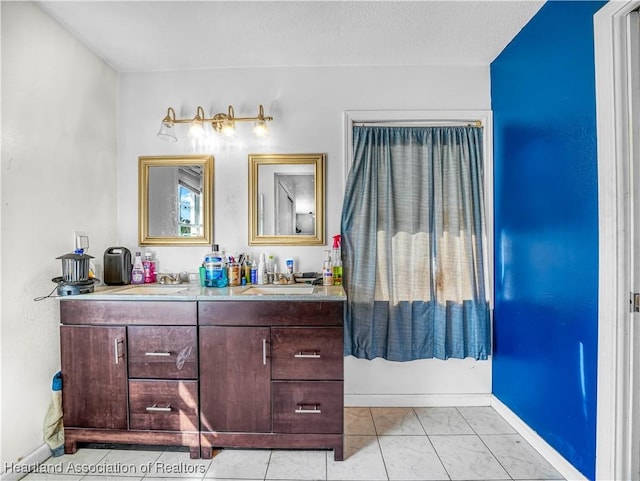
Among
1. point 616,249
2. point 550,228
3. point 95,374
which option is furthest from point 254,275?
point 616,249

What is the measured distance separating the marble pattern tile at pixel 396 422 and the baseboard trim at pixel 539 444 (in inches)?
22.4

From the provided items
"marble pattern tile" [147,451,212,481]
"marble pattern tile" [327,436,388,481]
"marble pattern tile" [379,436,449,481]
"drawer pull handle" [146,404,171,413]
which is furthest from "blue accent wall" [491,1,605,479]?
"drawer pull handle" [146,404,171,413]

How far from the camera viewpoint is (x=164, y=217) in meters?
2.29

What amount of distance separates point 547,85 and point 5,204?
2.77 m

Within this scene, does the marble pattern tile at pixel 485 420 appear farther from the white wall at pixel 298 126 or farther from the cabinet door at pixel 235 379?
the cabinet door at pixel 235 379

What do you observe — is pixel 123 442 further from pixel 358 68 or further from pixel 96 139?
pixel 358 68

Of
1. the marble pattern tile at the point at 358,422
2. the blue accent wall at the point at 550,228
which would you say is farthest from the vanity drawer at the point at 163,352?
the blue accent wall at the point at 550,228

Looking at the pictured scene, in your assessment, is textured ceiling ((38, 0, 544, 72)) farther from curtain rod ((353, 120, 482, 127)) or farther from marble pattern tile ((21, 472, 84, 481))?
marble pattern tile ((21, 472, 84, 481))

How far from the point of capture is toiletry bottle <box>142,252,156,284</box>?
7.32ft

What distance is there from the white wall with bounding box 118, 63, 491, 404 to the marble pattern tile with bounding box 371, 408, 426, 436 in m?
0.08

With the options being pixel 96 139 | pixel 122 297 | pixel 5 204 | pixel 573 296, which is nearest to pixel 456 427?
pixel 573 296

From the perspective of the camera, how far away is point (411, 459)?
1.70 metres

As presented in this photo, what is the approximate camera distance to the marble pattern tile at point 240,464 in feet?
5.19

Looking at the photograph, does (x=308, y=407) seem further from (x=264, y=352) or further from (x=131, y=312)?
(x=131, y=312)
